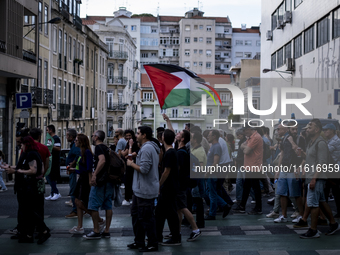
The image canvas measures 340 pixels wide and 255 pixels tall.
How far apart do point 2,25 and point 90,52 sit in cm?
2693

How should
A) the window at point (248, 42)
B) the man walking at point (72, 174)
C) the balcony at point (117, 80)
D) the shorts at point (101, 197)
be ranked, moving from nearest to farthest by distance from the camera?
the shorts at point (101, 197)
the man walking at point (72, 174)
the balcony at point (117, 80)
the window at point (248, 42)

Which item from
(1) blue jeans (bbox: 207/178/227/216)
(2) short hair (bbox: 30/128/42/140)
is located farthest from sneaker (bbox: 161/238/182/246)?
(2) short hair (bbox: 30/128/42/140)

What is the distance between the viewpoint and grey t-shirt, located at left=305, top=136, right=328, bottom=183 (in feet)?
29.0

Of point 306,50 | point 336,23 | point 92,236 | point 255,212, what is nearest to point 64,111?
point 306,50

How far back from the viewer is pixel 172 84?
14.4 m

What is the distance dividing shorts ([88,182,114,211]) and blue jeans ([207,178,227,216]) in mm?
2500

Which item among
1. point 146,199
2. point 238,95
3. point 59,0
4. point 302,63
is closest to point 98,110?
point 59,0

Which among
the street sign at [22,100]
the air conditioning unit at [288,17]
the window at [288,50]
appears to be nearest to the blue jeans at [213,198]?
the street sign at [22,100]

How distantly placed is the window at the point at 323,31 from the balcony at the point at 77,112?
19806 millimetres

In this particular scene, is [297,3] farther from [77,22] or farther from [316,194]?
[316,194]

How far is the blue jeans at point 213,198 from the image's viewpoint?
10.9m

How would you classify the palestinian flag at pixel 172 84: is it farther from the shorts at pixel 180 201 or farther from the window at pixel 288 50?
the window at pixel 288 50

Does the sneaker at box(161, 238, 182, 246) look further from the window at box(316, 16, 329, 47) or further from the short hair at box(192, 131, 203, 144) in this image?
the window at box(316, 16, 329, 47)

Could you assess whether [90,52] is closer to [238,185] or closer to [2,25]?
[2,25]
